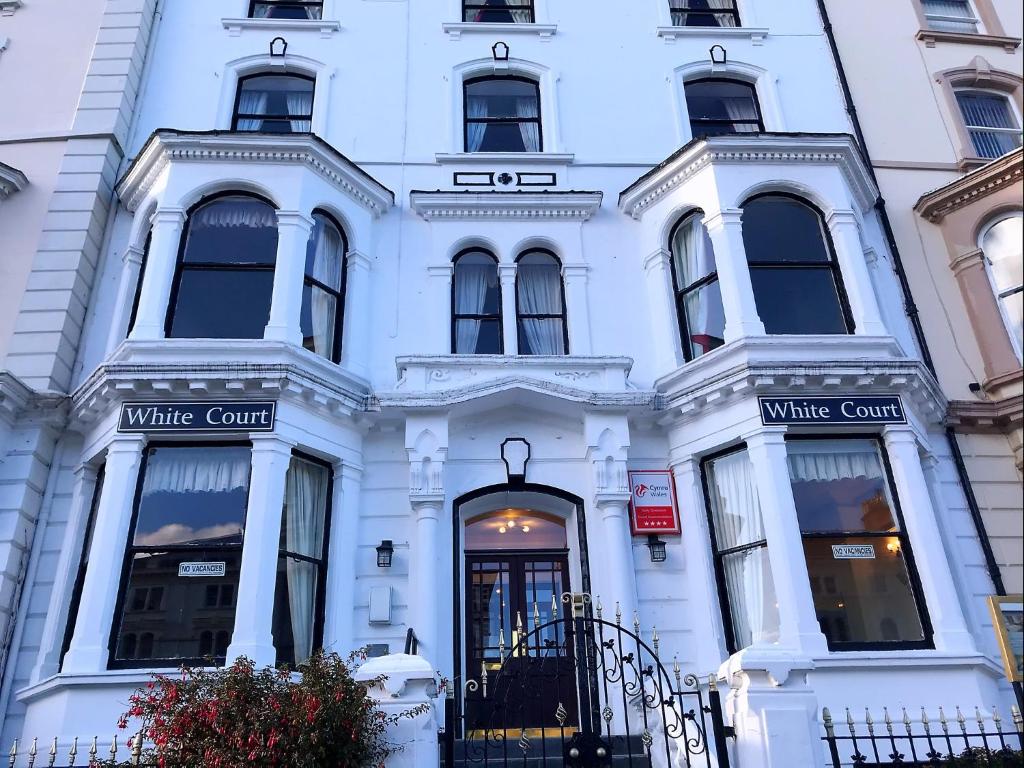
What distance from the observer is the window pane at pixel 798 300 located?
1084cm

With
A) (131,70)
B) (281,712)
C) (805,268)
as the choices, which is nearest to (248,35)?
(131,70)

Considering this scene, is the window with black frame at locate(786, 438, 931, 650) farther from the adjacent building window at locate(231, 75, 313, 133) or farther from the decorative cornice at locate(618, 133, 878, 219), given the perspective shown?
the adjacent building window at locate(231, 75, 313, 133)

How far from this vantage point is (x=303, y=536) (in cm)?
955

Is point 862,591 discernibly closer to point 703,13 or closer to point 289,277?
point 289,277

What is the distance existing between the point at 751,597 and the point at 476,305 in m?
5.35

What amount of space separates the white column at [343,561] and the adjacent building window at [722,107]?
809cm

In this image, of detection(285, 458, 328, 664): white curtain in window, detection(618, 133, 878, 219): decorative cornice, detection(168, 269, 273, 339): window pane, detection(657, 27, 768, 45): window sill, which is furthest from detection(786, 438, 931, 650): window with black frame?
detection(657, 27, 768, 45): window sill

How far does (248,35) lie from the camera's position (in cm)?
1403

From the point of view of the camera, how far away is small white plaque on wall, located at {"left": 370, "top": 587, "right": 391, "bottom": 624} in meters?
9.25

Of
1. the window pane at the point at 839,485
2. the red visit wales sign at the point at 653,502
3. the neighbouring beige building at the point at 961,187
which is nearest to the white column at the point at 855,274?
the neighbouring beige building at the point at 961,187

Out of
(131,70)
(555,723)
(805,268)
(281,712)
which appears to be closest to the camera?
(281,712)

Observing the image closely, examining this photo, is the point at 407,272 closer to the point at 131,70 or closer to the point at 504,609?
the point at 504,609

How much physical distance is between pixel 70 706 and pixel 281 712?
346 centimetres

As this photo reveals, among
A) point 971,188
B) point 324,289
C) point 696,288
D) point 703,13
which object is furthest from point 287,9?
point 971,188
